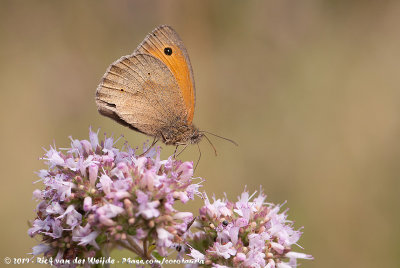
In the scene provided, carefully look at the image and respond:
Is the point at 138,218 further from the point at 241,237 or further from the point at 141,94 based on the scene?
the point at 141,94

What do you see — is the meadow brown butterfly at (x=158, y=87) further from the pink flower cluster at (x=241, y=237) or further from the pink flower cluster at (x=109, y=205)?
the pink flower cluster at (x=241, y=237)

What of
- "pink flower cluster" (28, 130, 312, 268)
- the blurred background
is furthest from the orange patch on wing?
the blurred background

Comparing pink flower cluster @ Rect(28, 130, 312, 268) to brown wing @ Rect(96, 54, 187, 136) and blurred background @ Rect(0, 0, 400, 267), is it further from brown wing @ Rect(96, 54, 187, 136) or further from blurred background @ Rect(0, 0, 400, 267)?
blurred background @ Rect(0, 0, 400, 267)

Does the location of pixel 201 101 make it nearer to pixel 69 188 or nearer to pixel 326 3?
pixel 326 3

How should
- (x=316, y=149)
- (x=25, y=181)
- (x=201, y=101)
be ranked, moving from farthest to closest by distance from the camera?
(x=201, y=101)
(x=316, y=149)
(x=25, y=181)

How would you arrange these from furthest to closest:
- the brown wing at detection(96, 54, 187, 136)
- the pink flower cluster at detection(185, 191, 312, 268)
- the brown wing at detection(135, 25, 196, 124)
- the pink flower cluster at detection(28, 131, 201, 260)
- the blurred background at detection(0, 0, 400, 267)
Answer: the blurred background at detection(0, 0, 400, 267)
the brown wing at detection(135, 25, 196, 124)
the brown wing at detection(96, 54, 187, 136)
the pink flower cluster at detection(185, 191, 312, 268)
the pink flower cluster at detection(28, 131, 201, 260)

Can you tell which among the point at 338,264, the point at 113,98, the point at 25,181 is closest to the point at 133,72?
the point at 113,98
